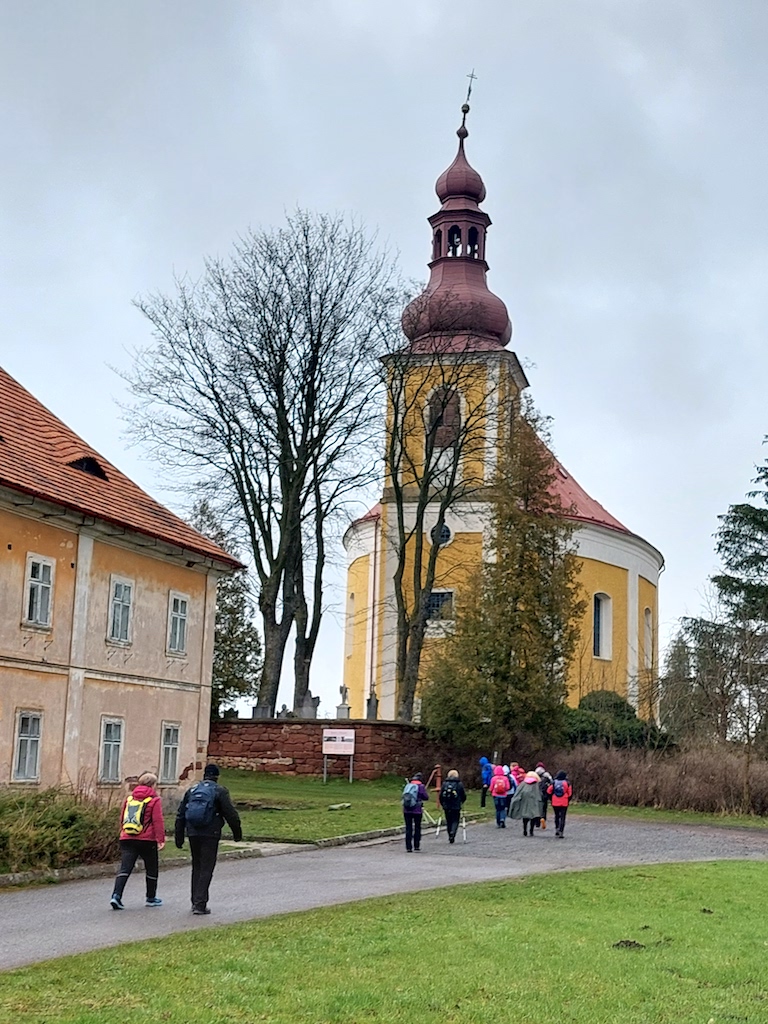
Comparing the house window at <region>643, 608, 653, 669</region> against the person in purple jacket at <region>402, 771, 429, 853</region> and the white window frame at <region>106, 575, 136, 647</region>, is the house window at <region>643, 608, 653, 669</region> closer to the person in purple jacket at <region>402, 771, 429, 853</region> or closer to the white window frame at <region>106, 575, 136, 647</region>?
the white window frame at <region>106, 575, 136, 647</region>

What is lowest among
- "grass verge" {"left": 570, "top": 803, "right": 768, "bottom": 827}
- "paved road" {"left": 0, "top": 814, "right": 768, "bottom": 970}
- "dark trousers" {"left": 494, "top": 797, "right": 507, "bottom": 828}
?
"paved road" {"left": 0, "top": 814, "right": 768, "bottom": 970}

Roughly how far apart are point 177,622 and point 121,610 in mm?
2322

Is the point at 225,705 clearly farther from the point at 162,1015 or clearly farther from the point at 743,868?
the point at 162,1015

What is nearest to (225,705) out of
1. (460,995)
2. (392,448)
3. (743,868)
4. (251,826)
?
(392,448)

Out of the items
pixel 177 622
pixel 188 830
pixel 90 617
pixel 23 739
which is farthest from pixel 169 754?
pixel 188 830

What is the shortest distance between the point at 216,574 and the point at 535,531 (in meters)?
12.0

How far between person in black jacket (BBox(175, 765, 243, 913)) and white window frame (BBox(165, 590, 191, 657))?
14076 mm

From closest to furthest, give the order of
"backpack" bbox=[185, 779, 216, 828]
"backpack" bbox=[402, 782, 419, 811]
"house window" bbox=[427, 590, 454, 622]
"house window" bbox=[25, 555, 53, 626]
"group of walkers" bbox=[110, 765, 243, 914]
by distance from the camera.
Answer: "group of walkers" bbox=[110, 765, 243, 914] < "backpack" bbox=[185, 779, 216, 828] < "backpack" bbox=[402, 782, 419, 811] < "house window" bbox=[25, 555, 53, 626] < "house window" bbox=[427, 590, 454, 622]

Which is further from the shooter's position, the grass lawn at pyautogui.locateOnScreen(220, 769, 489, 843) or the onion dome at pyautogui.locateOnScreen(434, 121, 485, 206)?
the onion dome at pyautogui.locateOnScreen(434, 121, 485, 206)

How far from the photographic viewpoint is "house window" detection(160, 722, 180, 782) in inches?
1096

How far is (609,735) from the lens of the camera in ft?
124

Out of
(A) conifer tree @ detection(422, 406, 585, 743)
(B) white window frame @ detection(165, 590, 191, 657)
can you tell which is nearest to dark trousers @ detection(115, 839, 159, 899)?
(B) white window frame @ detection(165, 590, 191, 657)

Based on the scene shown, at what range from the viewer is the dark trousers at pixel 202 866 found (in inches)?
539

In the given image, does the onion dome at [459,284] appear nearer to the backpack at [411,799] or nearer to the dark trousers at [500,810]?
the dark trousers at [500,810]
